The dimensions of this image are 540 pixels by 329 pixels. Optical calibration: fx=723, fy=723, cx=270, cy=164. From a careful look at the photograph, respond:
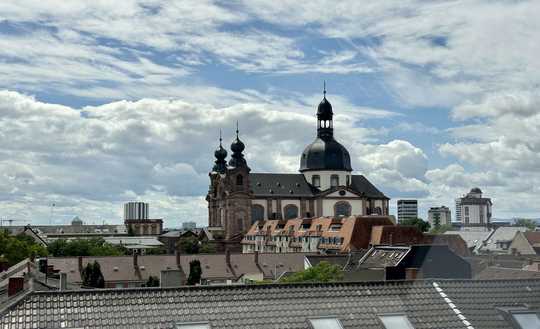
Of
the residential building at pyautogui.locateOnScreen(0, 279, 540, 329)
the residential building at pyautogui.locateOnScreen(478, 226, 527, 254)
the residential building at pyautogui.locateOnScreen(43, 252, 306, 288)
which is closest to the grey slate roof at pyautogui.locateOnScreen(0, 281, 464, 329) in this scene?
the residential building at pyautogui.locateOnScreen(0, 279, 540, 329)

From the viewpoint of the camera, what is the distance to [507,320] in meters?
15.1

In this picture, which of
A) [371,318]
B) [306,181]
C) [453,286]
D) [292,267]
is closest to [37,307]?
[371,318]

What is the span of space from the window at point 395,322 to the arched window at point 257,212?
351 feet

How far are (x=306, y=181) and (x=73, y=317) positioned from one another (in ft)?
376

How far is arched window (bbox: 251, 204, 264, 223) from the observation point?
122 m

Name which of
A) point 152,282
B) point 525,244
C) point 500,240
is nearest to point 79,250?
point 152,282

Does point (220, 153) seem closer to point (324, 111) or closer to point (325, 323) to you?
point (324, 111)

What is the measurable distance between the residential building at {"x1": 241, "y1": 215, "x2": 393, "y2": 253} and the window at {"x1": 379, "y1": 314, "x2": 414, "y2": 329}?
199 feet

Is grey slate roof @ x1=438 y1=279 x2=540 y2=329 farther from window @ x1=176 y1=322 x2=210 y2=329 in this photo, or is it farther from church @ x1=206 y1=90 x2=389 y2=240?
church @ x1=206 y1=90 x2=389 y2=240

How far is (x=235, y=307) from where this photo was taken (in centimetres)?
1444

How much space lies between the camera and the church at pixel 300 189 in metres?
120

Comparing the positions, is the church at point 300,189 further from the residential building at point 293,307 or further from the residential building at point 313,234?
the residential building at point 293,307

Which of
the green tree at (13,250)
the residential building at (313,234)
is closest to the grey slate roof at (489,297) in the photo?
the green tree at (13,250)

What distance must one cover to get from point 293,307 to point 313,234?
80.8 metres
